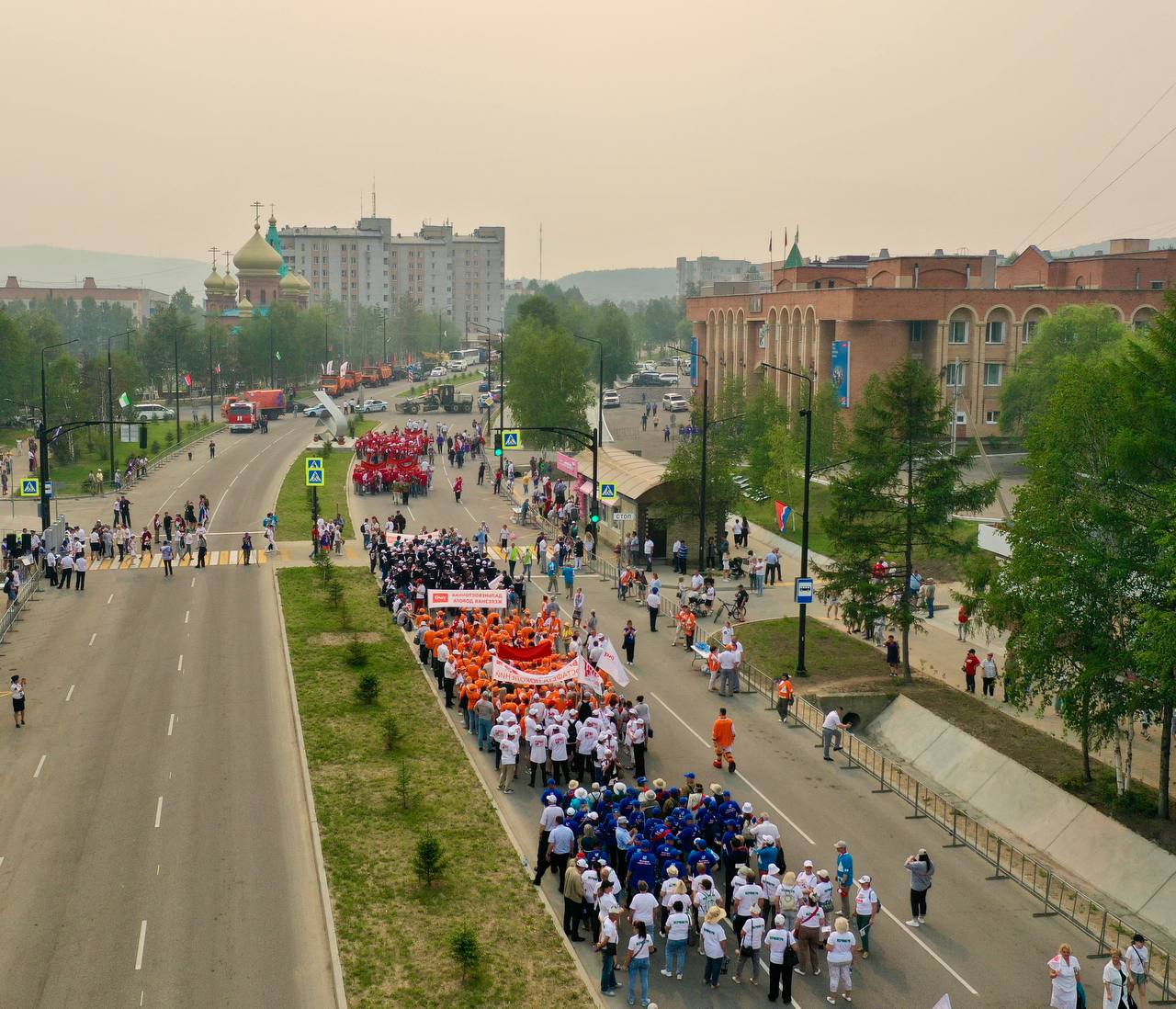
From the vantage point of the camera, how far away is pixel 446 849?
2342cm

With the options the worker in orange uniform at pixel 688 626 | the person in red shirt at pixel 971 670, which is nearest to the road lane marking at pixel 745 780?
the worker in orange uniform at pixel 688 626

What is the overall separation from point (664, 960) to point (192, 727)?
1426 cm

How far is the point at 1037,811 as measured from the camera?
27734 mm

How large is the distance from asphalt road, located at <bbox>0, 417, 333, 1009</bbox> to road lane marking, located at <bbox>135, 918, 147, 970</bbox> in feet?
0.13

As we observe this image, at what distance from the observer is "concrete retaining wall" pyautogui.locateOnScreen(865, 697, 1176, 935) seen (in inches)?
944

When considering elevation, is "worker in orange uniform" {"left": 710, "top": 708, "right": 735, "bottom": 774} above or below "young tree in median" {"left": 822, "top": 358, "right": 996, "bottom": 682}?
below

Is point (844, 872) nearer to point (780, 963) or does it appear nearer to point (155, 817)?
point (780, 963)

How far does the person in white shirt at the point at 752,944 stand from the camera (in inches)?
758

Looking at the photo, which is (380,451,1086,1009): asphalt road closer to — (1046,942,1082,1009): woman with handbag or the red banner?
(1046,942,1082,1009): woman with handbag

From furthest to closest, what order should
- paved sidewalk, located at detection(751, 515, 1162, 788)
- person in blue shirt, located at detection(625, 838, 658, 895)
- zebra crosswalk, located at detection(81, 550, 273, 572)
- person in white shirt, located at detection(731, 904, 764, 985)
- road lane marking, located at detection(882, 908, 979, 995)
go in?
zebra crosswalk, located at detection(81, 550, 273, 572) < paved sidewalk, located at detection(751, 515, 1162, 788) < person in blue shirt, located at detection(625, 838, 658, 895) < road lane marking, located at detection(882, 908, 979, 995) < person in white shirt, located at detection(731, 904, 764, 985)

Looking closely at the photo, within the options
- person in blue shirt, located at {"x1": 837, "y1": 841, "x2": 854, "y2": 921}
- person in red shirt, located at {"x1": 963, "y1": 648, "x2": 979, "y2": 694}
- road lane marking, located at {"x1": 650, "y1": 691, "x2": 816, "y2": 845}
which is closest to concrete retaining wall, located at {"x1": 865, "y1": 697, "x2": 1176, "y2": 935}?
person in red shirt, located at {"x1": 963, "y1": 648, "x2": 979, "y2": 694}

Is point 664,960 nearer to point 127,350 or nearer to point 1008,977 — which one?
point 1008,977

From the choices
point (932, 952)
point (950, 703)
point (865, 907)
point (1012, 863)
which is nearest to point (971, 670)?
point (950, 703)

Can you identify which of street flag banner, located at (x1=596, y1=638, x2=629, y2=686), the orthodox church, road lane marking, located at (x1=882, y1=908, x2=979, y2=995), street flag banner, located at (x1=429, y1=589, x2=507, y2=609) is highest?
the orthodox church
